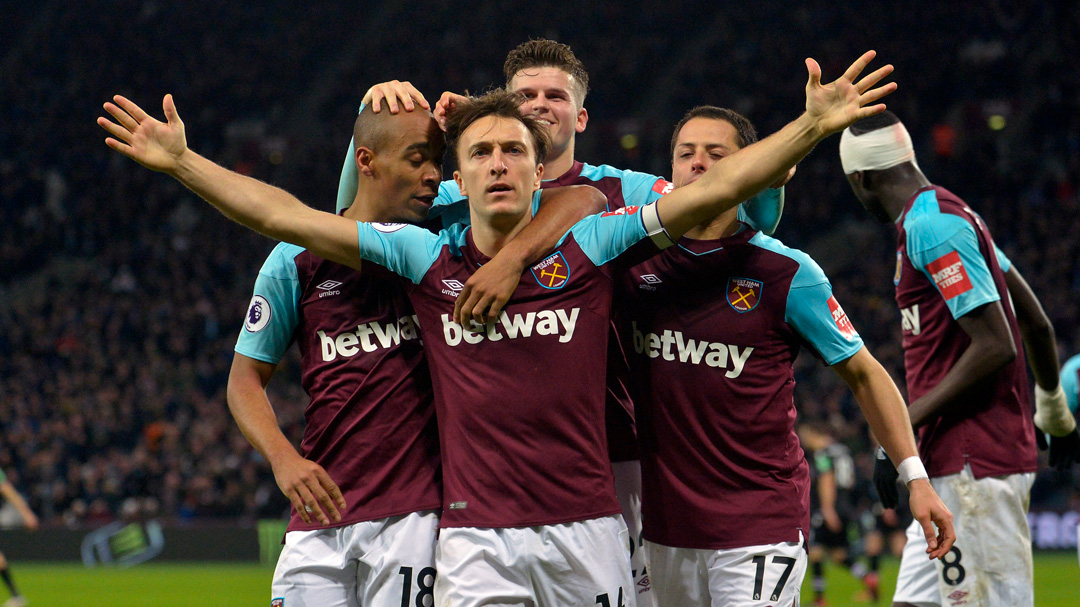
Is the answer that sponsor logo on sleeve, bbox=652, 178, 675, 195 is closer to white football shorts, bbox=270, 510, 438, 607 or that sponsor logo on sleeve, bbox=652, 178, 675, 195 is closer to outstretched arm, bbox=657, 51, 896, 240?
outstretched arm, bbox=657, 51, 896, 240

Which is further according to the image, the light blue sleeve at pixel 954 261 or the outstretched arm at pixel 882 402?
the light blue sleeve at pixel 954 261

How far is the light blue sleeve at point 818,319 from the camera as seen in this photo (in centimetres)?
391

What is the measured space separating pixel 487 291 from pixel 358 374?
640 millimetres

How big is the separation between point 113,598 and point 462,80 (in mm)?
15722

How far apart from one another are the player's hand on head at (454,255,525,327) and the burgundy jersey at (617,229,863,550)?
584 millimetres

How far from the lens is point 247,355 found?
402cm

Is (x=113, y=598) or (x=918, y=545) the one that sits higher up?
(x=918, y=545)

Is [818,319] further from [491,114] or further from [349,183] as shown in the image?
[349,183]

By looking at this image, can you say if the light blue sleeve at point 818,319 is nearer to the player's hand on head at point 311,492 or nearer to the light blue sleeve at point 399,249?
the light blue sleeve at point 399,249

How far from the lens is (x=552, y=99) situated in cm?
484

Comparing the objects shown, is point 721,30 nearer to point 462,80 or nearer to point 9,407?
point 462,80

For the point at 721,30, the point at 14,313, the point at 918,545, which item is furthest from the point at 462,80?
the point at 918,545

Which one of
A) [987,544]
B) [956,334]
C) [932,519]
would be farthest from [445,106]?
[987,544]

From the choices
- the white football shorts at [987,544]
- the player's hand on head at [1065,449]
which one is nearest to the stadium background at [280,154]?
the player's hand on head at [1065,449]
